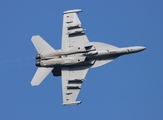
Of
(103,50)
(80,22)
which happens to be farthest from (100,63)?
(80,22)

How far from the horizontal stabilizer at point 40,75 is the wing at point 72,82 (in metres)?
1.99

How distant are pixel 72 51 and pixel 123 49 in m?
5.91

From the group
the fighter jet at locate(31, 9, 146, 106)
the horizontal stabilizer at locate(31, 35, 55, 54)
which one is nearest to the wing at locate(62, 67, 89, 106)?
the fighter jet at locate(31, 9, 146, 106)

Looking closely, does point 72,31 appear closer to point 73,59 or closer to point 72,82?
point 73,59

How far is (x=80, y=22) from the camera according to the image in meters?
72.4

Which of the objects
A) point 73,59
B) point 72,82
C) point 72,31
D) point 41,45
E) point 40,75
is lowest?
point 72,82

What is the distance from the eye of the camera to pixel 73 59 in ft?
228

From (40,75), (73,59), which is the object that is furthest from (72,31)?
(40,75)

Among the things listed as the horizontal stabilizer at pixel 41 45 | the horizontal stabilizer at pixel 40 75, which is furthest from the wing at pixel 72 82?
the horizontal stabilizer at pixel 41 45

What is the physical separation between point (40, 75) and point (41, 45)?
11.9ft

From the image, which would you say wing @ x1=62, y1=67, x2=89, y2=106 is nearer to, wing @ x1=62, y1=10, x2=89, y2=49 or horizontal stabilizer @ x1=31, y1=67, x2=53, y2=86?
horizontal stabilizer @ x1=31, y1=67, x2=53, y2=86

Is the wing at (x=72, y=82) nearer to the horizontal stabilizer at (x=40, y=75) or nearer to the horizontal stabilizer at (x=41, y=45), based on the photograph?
A: the horizontal stabilizer at (x=40, y=75)

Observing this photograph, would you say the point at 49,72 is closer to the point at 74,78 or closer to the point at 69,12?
the point at 74,78

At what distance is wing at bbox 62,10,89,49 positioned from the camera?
70.9 meters
